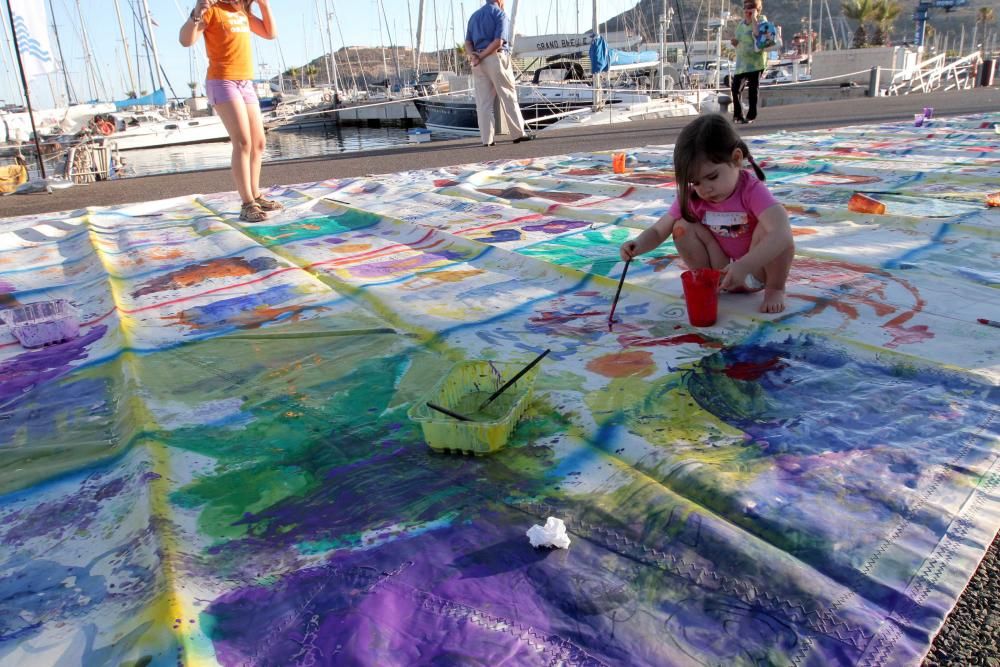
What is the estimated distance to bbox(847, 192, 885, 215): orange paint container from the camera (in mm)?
3518

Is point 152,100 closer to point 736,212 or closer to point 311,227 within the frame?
point 311,227

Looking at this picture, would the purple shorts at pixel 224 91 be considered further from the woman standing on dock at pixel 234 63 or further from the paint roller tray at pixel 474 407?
the paint roller tray at pixel 474 407

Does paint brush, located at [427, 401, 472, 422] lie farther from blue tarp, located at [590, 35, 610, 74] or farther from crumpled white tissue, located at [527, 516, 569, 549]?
blue tarp, located at [590, 35, 610, 74]

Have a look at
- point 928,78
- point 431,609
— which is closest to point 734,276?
point 431,609

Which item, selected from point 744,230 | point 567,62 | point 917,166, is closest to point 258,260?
point 744,230


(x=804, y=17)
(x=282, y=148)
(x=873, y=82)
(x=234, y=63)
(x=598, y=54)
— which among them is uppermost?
(x=804, y=17)

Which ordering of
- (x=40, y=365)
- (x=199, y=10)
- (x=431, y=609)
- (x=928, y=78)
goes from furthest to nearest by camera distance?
(x=928, y=78)
(x=199, y=10)
(x=40, y=365)
(x=431, y=609)

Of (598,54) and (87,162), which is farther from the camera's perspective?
(598,54)

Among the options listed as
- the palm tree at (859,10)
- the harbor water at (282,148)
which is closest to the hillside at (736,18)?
the palm tree at (859,10)

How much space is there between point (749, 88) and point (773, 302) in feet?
24.4

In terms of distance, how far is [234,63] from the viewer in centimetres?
423

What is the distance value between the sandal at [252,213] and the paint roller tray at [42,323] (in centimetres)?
178

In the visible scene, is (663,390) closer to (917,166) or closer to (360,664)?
(360,664)

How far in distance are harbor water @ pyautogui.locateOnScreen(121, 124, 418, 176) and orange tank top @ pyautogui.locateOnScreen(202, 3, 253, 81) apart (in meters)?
14.1
